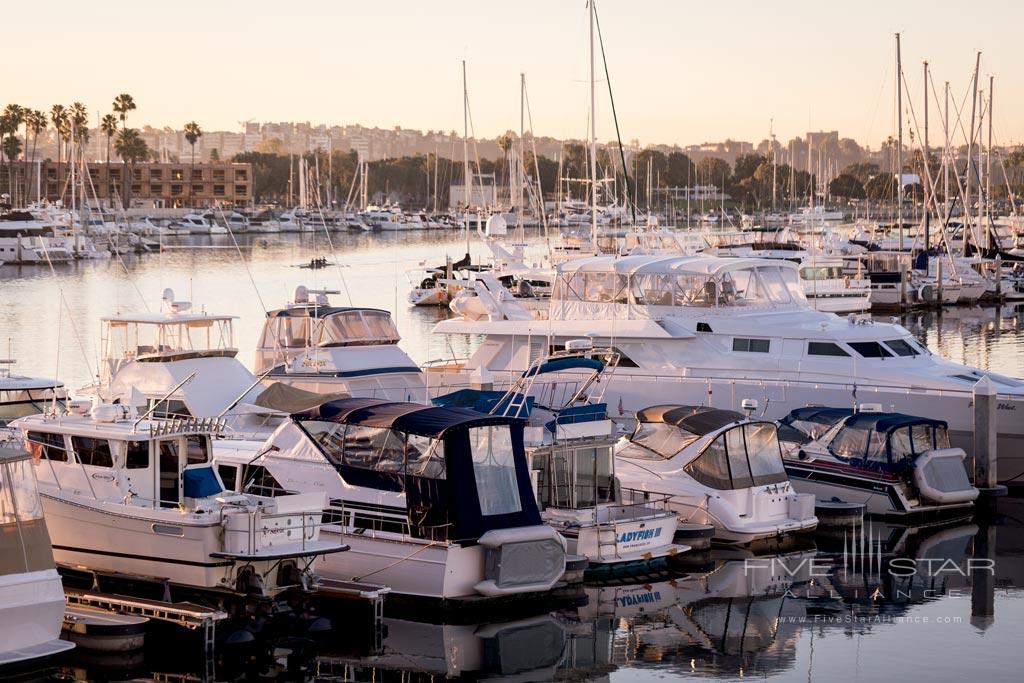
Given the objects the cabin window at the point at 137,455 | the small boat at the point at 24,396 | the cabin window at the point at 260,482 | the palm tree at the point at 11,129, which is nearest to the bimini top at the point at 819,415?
the cabin window at the point at 260,482

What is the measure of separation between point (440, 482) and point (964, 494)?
10668 mm

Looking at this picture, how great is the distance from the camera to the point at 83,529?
66.0 feet

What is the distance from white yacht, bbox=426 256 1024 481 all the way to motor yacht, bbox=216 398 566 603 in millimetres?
10101

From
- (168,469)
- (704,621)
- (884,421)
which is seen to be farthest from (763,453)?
(168,469)

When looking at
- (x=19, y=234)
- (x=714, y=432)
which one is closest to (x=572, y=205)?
(x=19, y=234)

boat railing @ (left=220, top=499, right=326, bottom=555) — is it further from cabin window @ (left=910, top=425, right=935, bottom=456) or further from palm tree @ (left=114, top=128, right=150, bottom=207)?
palm tree @ (left=114, top=128, right=150, bottom=207)

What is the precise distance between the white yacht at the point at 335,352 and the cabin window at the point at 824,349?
8.09 m

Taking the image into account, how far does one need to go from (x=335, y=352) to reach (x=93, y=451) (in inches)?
420

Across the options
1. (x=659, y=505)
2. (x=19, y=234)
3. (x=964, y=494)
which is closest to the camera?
(x=659, y=505)

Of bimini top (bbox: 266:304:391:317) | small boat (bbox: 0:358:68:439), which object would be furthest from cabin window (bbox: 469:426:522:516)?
bimini top (bbox: 266:304:391:317)

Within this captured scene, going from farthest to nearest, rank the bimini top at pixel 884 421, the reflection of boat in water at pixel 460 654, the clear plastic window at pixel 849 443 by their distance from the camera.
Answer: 1. the clear plastic window at pixel 849 443
2. the bimini top at pixel 884 421
3. the reflection of boat in water at pixel 460 654

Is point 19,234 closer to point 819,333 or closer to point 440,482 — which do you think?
point 819,333

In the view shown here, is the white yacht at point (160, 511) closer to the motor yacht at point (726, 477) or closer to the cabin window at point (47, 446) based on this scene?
the cabin window at point (47, 446)

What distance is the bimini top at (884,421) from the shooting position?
86.5ft
